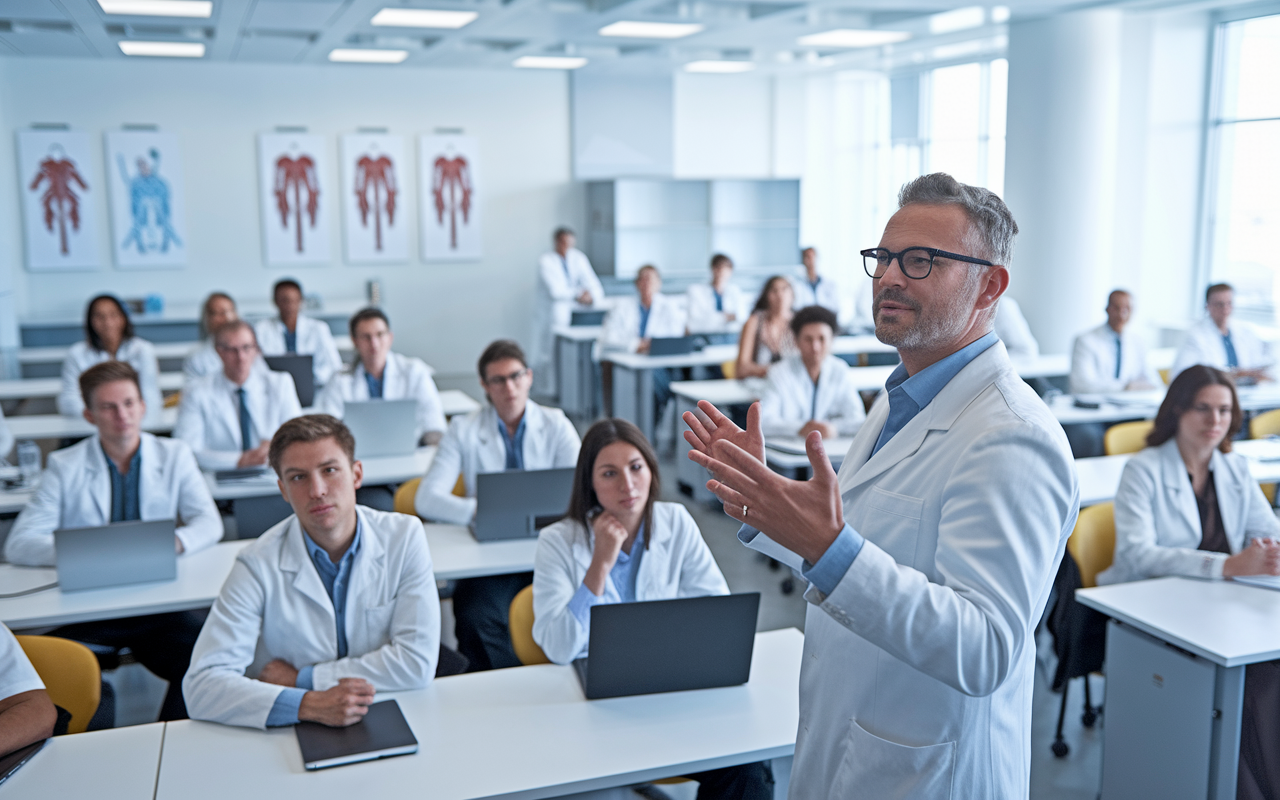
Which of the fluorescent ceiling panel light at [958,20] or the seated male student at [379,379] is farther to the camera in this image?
the fluorescent ceiling panel light at [958,20]

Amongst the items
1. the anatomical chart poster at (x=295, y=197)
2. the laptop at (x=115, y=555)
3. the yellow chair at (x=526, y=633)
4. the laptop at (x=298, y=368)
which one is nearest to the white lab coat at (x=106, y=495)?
the laptop at (x=115, y=555)

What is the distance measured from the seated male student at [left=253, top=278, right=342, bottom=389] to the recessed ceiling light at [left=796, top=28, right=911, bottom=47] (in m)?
5.00

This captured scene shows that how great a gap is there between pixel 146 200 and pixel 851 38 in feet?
24.0

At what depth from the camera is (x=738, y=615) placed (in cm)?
239

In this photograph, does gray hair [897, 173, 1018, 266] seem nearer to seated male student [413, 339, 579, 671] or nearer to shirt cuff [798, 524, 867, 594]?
shirt cuff [798, 524, 867, 594]

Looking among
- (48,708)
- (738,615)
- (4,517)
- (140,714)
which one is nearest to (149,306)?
(4,517)

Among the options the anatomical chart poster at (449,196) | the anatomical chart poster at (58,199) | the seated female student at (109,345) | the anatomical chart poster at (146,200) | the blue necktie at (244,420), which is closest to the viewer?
the blue necktie at (244,420)

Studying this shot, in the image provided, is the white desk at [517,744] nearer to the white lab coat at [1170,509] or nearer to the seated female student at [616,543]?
the seated female student at [616,543]

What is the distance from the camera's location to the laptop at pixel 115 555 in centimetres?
312

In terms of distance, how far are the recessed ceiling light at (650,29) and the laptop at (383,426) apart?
4.64 metres

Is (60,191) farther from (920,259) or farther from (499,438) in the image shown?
(920,259)

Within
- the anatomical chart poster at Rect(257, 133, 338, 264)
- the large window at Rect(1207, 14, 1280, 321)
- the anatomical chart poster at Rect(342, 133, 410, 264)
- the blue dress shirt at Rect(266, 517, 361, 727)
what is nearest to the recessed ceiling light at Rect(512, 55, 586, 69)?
the anatomical chart poster at Rect(342, 133, 410, 264)

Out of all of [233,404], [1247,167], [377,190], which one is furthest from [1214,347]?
[377,190]

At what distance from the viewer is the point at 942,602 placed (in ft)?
4.38
